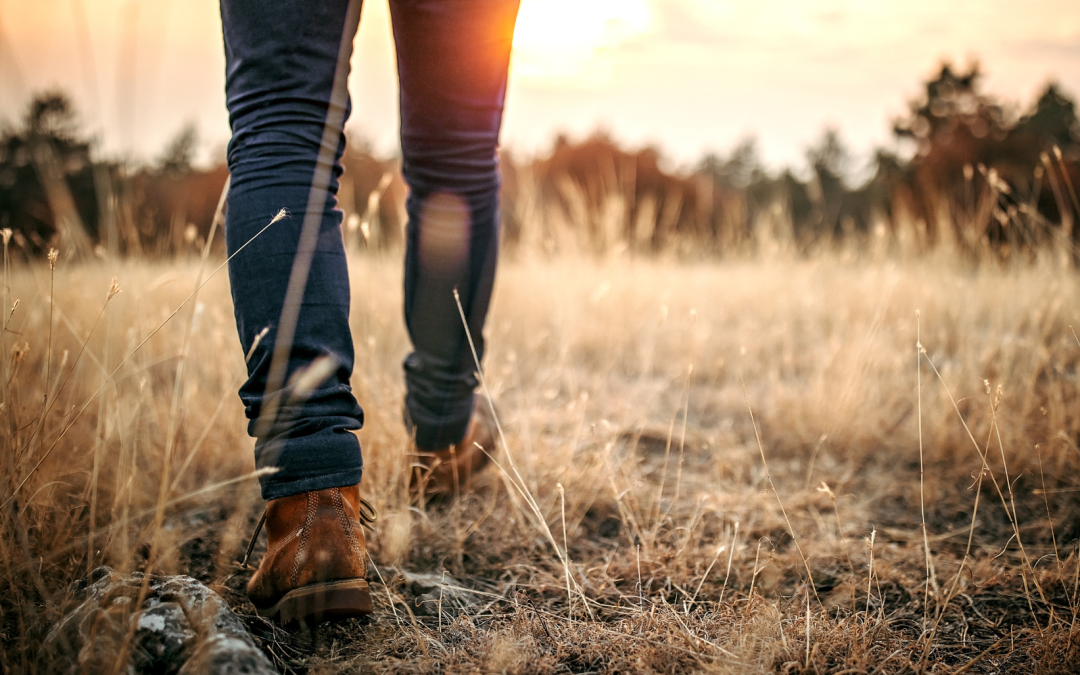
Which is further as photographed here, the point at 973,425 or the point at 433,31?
the point at 973,425

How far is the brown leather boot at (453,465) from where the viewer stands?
3.84ft

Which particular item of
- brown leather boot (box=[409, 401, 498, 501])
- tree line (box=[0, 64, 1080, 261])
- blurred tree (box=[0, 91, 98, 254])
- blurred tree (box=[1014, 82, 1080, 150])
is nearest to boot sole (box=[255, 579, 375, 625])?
brown leather boot (box=[409, 401, 498, 501])

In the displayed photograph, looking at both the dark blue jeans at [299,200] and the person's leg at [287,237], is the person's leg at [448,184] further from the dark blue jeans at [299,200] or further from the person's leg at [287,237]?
the person's leg at [287,237]

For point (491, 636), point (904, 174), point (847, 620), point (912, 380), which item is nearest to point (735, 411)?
point (912, 380)

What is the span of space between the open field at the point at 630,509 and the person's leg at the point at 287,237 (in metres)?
0.11

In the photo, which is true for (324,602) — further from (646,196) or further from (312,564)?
(646,196)

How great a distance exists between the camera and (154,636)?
646 mm

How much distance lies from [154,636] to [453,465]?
1.95ft

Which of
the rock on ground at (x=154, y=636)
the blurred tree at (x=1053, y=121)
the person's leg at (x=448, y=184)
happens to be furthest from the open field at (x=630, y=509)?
the blurred tree at (x=1053, y=121)

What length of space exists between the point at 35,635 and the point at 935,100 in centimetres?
1592

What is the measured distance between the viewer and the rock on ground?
594 mm

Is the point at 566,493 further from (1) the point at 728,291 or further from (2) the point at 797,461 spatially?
(1) the point at 728,291

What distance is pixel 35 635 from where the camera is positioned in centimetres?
69

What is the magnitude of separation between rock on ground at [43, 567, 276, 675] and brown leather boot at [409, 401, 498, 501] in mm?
471
